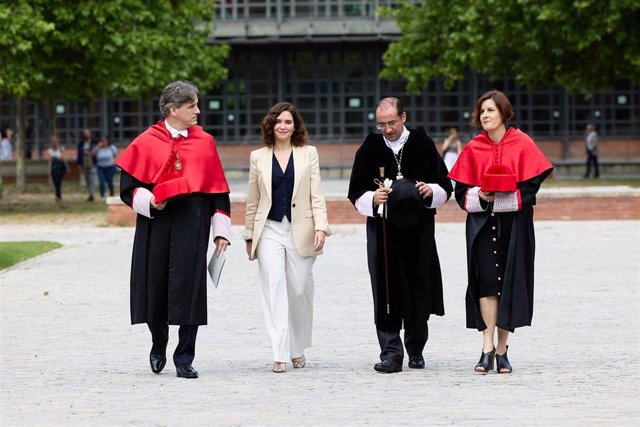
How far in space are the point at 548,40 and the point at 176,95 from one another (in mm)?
30620

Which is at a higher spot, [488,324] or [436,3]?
[436,3]

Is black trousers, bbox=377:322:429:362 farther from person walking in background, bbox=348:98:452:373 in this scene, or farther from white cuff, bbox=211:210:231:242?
white cuff, bbox=211:210:231:242

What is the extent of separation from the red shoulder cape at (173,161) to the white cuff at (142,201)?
10 cm

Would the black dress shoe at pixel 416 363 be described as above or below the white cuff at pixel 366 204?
below

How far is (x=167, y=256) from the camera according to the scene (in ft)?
36.6

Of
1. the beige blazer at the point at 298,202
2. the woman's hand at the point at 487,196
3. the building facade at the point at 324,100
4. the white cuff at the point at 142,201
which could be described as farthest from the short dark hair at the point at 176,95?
the building facade at the point at 324,100

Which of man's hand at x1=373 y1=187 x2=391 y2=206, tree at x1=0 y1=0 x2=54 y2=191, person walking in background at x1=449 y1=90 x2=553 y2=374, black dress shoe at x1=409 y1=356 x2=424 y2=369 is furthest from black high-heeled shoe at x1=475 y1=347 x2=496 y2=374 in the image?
tree at x1=0 y1=0 x2=54 y2=191

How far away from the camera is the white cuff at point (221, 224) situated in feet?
36.5

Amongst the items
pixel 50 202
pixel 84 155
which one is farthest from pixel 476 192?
pixel 84 155

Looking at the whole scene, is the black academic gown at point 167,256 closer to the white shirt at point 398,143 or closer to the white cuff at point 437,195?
the white shirt at point 398,143

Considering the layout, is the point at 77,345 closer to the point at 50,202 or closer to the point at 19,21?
the point at 19,21

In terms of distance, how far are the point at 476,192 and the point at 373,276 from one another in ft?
3.13

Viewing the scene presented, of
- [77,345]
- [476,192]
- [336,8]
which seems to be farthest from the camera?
[336,8]

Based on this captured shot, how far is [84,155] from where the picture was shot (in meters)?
Answer: 42.8
